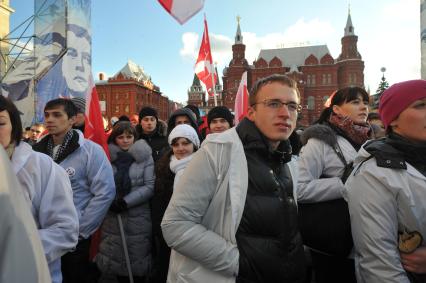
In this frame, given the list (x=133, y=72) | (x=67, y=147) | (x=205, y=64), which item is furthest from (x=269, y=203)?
(x=133, y=72)

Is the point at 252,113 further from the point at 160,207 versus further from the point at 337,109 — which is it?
the point at 160,207

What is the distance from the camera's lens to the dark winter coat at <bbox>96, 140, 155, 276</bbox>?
336 cm

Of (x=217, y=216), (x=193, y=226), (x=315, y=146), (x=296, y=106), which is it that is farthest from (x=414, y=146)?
(x=193, y=226)

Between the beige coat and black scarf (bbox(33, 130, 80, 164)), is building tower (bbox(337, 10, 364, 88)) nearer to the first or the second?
black scarf (bbox(33, 130, 80, 164))

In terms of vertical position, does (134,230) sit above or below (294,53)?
below

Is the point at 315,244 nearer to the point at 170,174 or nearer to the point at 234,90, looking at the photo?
the point at 170,174

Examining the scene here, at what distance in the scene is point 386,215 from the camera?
5.44 ft

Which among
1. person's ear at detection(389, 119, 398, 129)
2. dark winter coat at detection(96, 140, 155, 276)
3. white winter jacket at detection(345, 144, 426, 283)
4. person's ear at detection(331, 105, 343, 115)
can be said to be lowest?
dark winter coat at detection(96, 140, 155, 276)

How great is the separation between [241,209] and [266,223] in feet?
0.54

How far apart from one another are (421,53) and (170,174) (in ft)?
23.6

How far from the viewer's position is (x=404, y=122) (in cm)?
179

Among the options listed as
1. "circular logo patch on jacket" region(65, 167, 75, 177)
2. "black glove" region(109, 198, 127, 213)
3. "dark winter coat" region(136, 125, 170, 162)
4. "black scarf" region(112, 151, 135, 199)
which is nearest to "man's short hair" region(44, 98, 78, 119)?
"circular logo patch on jacket" region(65, 167, 75, 177)

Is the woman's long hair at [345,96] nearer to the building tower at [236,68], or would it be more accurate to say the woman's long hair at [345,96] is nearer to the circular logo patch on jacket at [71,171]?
the circular logo patch on jacket at [71,171]

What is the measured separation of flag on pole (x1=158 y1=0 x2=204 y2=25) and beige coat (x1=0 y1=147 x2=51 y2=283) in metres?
5.50
